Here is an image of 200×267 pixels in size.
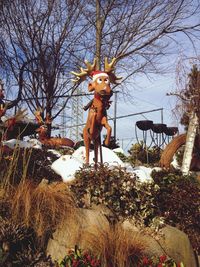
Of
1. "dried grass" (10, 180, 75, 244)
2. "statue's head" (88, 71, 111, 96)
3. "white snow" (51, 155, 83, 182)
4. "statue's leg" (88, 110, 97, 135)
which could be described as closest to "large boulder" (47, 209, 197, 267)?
"dried grass" (10, 180, 75, 244)

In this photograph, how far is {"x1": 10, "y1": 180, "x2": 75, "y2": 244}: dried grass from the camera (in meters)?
5.22

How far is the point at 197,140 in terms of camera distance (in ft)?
38.0

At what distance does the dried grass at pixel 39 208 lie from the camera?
5.22 metres

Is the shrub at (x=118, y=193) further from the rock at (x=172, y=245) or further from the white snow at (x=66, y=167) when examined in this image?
the white snow at (x=66, y=167)

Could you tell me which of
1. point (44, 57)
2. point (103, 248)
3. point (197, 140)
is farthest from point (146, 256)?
point (44, 57)

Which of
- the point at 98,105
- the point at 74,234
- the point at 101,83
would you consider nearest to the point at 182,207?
the point at 74,234

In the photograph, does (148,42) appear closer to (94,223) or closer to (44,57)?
(44,57)

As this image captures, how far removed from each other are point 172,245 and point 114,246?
3.93ft

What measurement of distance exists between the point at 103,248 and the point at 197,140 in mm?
7220

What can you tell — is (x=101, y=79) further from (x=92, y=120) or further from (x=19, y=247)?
(x=19, y=247)

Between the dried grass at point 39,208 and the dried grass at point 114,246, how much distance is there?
44cm

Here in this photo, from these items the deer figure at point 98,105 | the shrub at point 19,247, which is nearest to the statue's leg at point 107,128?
the deer figure at point 98,105

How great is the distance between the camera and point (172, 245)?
584 centimetres

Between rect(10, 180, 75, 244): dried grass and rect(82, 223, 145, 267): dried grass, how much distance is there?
438 mm
